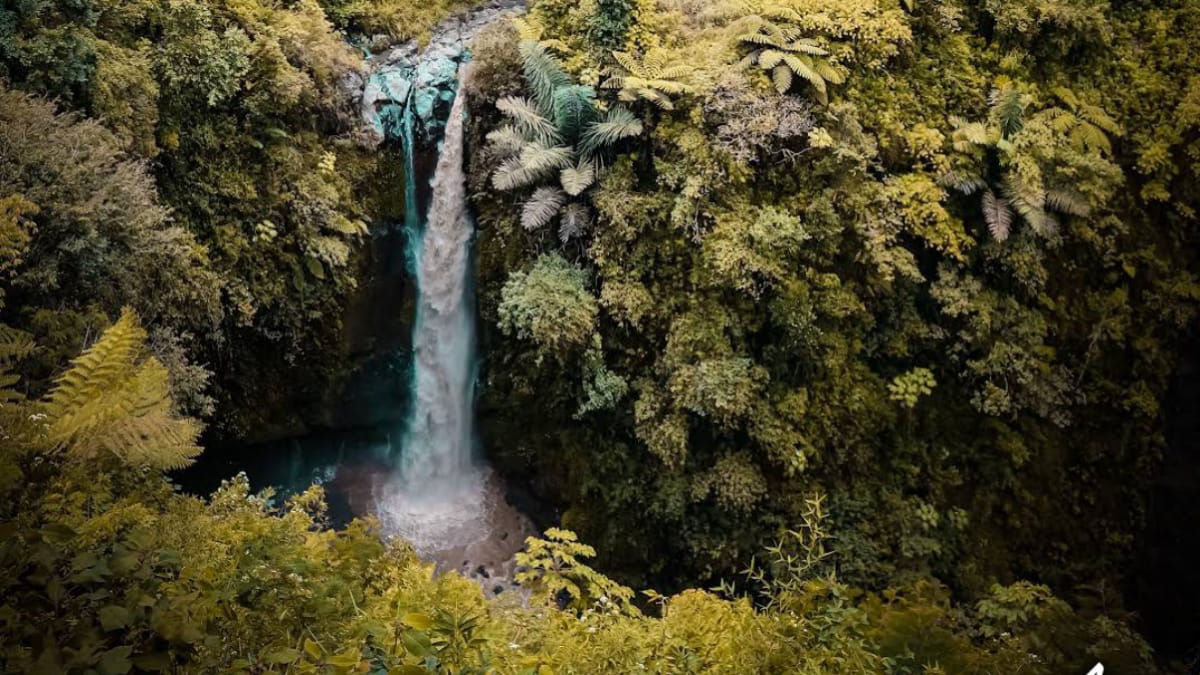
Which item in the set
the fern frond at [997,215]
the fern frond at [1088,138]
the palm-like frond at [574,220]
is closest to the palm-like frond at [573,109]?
the palm-like frond at [574,220]

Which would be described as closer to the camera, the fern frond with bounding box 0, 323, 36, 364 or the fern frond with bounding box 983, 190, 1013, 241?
the fern frond with bounding box 0, 323, 36, 364

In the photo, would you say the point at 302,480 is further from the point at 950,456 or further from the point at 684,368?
the point at 950,456

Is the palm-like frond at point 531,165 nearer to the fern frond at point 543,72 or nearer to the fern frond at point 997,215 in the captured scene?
the fern frond at point 543,72

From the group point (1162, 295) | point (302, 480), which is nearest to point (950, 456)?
point (1162, 295)

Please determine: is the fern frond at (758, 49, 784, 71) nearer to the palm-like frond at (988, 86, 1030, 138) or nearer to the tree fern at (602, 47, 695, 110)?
the tree fern at (602, 47, 695, 110)

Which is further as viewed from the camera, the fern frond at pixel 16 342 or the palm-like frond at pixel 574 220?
the palm-like frond at pixel 574 220

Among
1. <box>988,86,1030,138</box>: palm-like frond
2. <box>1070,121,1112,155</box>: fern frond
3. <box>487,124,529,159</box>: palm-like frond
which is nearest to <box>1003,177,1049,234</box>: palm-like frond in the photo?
<box>988,86,1030,138</box>: palm-like frond

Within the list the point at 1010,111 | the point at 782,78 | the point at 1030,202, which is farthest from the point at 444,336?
the point at 1010,111
